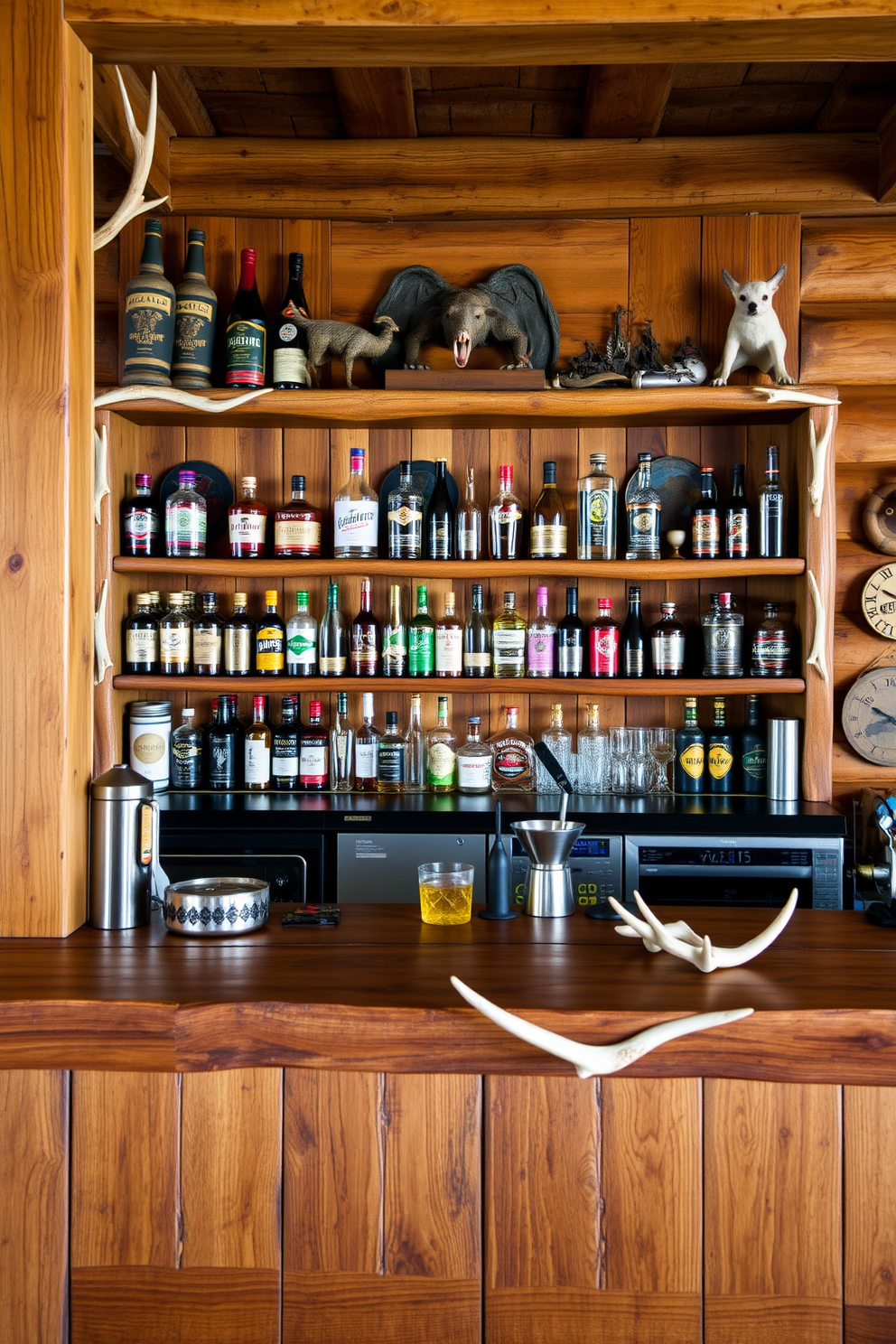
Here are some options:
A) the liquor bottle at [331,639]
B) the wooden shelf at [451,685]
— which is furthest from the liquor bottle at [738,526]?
the liquor bottle at [331,639]

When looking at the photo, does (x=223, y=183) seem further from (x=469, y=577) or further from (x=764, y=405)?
(x=764, y=405)

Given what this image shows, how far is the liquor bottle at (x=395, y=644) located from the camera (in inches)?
125

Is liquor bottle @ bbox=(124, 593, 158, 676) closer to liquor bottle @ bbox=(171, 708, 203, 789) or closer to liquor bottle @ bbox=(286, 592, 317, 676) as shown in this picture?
liquor bottle @ bbox=(171, 708, 203, 789)

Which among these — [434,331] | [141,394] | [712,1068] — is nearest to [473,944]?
[712,1068]

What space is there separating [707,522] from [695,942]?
1712 mm

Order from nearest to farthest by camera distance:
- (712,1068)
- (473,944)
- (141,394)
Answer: (712,1068) < (473,944) < (141,394)

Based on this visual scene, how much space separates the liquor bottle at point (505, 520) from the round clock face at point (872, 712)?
3.79ft

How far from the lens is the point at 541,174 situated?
3150mm

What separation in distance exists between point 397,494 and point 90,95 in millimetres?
1427

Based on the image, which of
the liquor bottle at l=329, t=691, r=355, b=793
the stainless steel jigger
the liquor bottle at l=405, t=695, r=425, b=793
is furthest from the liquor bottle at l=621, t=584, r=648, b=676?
the stainless steel jigger

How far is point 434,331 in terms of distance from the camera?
3.21m

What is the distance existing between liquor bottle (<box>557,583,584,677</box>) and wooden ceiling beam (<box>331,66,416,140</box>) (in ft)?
4.60

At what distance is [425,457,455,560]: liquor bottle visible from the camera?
3172mm

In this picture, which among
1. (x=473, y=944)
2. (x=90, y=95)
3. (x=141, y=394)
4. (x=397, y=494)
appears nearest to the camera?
(x=473, y=944)
